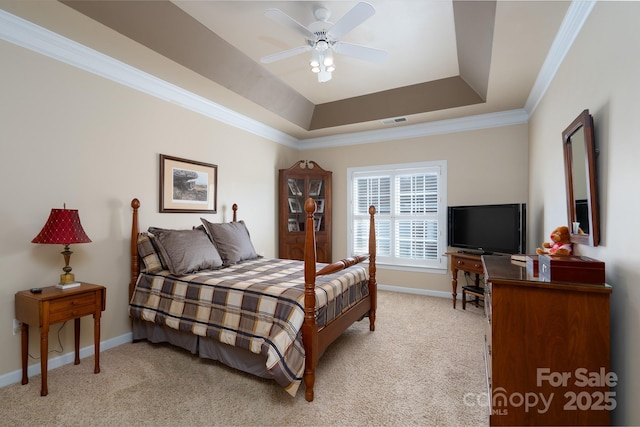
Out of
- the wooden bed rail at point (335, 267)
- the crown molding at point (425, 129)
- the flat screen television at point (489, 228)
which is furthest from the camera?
the crown molding at point (425, 129)

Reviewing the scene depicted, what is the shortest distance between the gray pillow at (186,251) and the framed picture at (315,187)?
237cm

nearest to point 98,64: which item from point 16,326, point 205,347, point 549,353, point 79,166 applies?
point 79,166

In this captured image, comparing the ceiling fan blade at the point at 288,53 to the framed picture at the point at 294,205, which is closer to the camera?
the ceiling fan blade at the point at 288,53

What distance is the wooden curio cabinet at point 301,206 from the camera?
4997mm

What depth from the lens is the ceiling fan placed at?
208cm

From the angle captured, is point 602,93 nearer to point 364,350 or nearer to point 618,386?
point 618,386

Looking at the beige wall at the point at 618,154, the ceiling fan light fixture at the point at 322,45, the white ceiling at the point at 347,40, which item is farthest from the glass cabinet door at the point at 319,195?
the beige wall at the point at 618,154

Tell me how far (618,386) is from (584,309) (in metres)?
0.41

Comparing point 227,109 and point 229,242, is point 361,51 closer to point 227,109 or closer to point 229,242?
point 227,109

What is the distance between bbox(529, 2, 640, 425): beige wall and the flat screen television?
176 cm

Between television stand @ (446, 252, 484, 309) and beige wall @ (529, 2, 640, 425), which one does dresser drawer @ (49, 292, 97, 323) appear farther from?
television stand @ (446, 252, 484, 309)

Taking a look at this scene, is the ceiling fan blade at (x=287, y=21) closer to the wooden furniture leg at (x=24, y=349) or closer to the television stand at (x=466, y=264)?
the wooden furniture leg at (x=24, y=349)

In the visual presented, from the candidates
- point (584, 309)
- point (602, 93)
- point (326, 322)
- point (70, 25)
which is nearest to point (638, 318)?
point (584, 309)

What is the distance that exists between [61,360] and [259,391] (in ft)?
5.79
